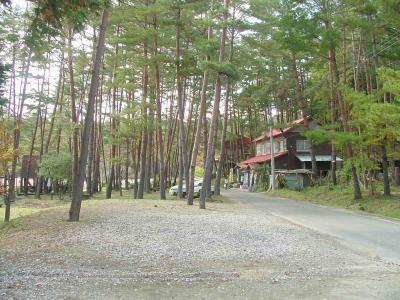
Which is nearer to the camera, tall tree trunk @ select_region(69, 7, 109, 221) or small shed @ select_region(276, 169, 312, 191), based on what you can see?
tall tree trunk @ select_region(69, 7, 109, 221)

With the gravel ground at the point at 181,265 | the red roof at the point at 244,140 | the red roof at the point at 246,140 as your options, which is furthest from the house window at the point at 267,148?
the gravel ground at the point at 181,265

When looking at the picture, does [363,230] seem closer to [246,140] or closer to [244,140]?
[244,140]

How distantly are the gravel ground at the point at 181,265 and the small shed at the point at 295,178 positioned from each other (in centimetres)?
2999

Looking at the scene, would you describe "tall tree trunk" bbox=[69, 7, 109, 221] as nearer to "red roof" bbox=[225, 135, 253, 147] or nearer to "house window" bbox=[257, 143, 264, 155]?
"house window" bbox=[257, 143, 264, 155]

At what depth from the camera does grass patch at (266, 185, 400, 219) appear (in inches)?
766

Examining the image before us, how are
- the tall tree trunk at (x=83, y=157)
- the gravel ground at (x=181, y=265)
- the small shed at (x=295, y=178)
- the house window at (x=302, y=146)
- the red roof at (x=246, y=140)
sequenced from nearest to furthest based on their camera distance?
the gravel ground at (x=181, y=265) < the tall tree trunk at (x=83, y=157) < the small shed at (x=295, y=178) < the house window at (x=302, y=146) < the red roof at (x=246, y=140)

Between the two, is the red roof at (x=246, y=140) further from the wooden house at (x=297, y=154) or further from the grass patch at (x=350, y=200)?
the grass patch at (x=350, y=200)

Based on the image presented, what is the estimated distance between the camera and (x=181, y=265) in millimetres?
7684

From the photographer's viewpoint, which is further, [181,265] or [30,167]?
[30,167]

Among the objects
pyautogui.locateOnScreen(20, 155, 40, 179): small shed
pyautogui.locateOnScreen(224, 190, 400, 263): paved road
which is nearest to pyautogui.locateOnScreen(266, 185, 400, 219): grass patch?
pyautogui.locateOnScreen(224, 190, 400, 263): paved road

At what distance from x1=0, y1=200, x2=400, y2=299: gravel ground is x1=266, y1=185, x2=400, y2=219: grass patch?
29.0 ft

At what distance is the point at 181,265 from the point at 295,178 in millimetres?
36187

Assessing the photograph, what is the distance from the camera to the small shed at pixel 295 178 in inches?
1640

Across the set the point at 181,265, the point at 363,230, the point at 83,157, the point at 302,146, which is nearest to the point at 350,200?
the point at 363,230
